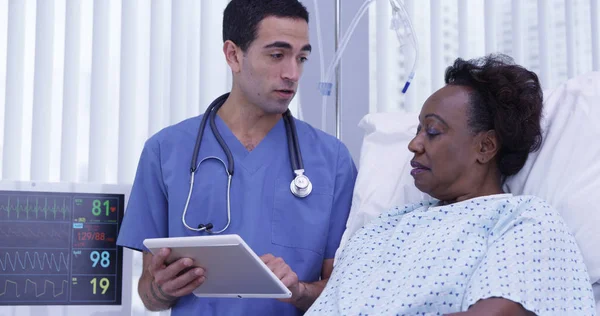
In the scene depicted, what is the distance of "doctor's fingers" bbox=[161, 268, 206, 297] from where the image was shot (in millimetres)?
1548

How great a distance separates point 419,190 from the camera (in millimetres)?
1741

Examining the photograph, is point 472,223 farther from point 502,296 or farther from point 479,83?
point 479,83

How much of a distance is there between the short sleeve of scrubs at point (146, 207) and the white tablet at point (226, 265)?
29 centimetres

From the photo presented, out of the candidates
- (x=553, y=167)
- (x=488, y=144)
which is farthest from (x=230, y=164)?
(x=553, y=167)

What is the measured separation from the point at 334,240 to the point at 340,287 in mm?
344

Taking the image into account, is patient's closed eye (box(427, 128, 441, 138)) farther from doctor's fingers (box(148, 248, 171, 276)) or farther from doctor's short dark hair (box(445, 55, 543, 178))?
doctor's fingers (box(148, 248, 171, 276))

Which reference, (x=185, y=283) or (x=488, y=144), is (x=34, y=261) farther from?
(x=488, y=144)

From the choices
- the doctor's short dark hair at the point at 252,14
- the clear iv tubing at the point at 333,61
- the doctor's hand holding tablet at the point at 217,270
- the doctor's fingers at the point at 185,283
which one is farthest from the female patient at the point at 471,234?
the clear iv tubing at the point at 333,61

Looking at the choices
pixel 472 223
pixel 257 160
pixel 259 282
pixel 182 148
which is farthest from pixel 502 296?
pixel 182 148

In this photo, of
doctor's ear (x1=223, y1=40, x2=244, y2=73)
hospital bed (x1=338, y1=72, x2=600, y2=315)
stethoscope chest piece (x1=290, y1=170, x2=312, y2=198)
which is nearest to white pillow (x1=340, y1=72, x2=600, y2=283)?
hospital bed (x1=338, y1=72, x2=600, y2=315)

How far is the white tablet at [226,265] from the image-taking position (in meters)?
1.39

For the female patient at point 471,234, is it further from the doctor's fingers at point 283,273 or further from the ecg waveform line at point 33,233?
the ecg waveform line at point 33,233

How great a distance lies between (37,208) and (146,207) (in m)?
0.33

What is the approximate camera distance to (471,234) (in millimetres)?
1455
